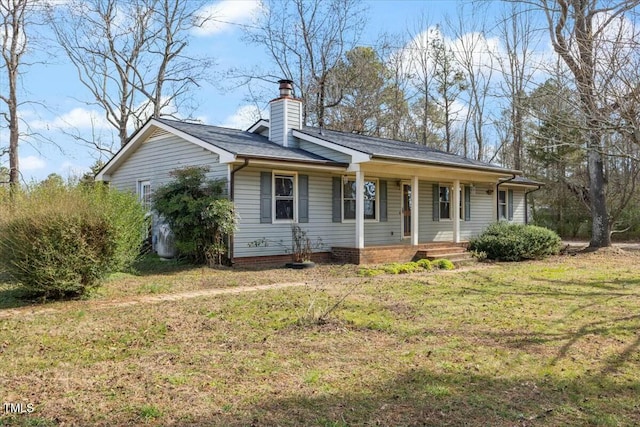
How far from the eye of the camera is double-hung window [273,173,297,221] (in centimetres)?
1267

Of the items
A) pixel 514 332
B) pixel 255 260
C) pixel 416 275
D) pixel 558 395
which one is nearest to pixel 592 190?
pixel 416 275

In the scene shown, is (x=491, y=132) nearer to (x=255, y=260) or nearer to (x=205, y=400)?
(x=255, y=260)

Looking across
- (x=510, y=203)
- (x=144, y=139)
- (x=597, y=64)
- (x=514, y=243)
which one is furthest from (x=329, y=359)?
(x=510, y=203)

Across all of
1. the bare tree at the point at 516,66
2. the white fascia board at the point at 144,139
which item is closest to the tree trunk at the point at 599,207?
the bare tree at the point at 516,66

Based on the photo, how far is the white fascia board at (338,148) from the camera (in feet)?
40.9

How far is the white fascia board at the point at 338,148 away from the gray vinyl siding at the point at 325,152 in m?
0.13

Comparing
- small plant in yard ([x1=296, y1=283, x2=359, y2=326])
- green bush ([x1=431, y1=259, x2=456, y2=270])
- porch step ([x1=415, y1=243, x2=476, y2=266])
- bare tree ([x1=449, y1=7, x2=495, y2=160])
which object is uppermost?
bare tree ([x1=449, y1=7, x2=495, y2=160])

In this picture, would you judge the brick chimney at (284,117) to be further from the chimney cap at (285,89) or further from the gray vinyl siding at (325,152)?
the gray vinyl siding at (325,152)

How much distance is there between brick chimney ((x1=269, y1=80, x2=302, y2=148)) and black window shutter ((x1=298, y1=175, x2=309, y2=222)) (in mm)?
1729

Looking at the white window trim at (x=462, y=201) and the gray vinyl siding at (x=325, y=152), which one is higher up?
the gray vinyl siding at (x=325, y=152)

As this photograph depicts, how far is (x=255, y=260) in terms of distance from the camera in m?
12.1

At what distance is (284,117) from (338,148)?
2.22 metres

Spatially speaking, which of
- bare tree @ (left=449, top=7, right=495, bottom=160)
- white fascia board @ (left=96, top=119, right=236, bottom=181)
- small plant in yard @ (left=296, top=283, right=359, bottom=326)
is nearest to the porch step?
white fascia board @ (left=96, top=119, right=236, bottom=181)

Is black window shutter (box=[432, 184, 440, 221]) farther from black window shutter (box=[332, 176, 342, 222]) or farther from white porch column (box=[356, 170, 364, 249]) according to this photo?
white porch column (box=[356, 170, 364, 249])
